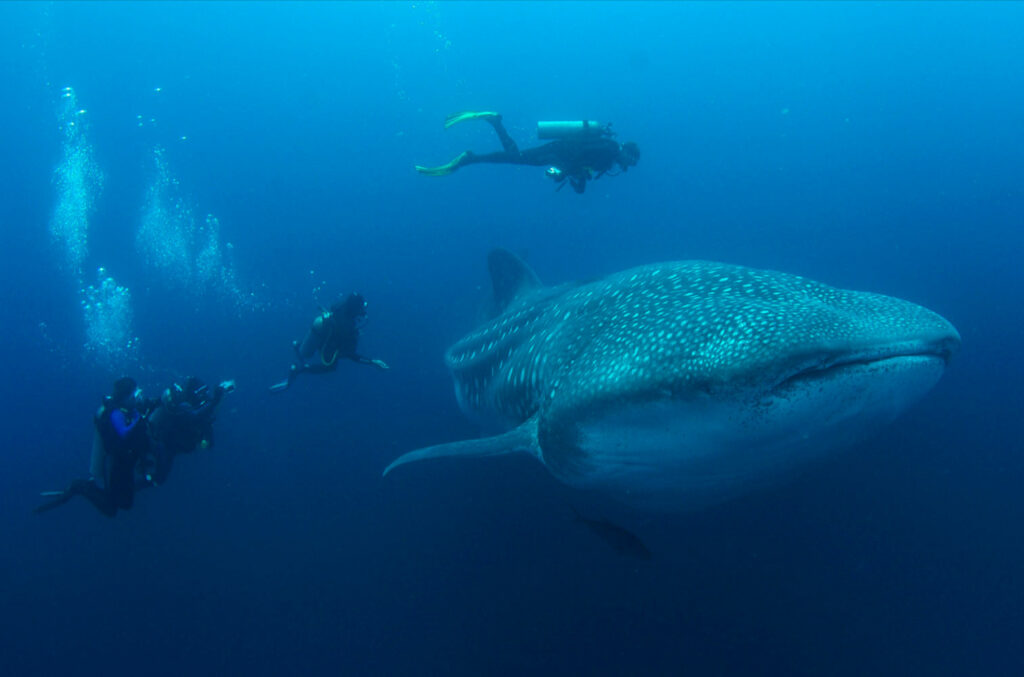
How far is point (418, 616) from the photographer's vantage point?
8.48 m

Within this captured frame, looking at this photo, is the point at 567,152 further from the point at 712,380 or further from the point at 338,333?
the point at 712,380

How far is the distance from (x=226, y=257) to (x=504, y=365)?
24.9 metres

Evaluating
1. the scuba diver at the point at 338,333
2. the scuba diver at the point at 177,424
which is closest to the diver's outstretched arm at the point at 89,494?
the scuba diver at the point at 177,424

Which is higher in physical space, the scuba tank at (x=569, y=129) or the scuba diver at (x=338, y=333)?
the scuba tank at (x=569, y=129)

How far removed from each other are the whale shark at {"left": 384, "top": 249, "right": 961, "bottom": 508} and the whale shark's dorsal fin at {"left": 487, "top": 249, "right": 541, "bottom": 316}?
3.70 metres

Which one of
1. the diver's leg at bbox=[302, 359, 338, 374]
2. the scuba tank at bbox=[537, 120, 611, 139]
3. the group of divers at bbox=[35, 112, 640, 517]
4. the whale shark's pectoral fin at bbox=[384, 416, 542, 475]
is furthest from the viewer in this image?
the diver's leg at bbox=[302, 359, 338, 374]

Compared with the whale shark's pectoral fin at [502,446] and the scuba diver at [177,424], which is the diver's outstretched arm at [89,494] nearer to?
the scuba diver at [177,424]

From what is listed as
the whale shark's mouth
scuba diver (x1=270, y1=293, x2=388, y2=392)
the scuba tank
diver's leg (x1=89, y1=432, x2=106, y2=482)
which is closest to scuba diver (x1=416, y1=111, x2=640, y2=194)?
the scuba tank

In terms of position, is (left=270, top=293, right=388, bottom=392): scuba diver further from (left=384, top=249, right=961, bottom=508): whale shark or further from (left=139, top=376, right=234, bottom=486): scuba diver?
(left=384, top=249, right=961, bottom=508): whale shark

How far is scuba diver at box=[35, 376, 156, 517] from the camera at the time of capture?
7648 millimetres

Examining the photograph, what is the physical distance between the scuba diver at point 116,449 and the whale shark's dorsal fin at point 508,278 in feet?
17.2

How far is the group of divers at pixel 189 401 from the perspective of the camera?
779 centimetres

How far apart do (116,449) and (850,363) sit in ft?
28.6

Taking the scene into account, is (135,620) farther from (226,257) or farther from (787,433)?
(226,257)
